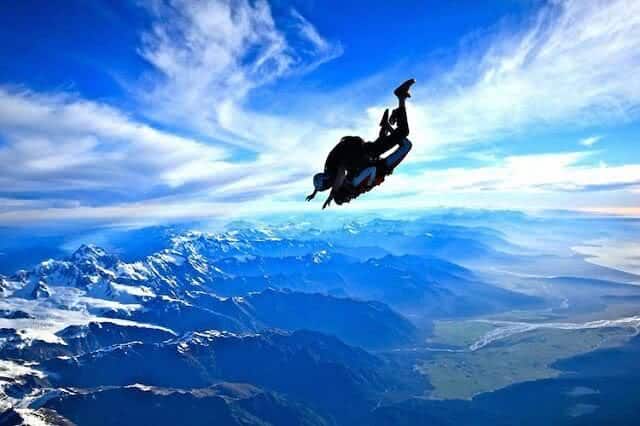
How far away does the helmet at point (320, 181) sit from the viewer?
9.09 meters

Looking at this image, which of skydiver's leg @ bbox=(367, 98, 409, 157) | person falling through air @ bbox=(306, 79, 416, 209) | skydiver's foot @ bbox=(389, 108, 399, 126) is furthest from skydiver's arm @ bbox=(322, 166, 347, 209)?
skydiver's foot @ bbox=(389, 108, 399, 126)

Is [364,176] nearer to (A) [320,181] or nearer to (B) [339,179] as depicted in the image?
(B) [339,179]

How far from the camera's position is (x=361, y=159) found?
A: 9.07 metres

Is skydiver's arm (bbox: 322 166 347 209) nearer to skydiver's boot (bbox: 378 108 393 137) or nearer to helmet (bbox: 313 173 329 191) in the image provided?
helmet (bbox: 313 173 329 191)

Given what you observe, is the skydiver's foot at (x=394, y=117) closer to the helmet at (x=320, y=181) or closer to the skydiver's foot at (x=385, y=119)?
the skydiver's foot at (x=385, y=119)

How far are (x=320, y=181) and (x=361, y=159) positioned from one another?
39.8 inches

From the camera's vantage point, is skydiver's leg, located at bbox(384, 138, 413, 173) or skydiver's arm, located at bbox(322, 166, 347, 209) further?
skydiver's leg, located at bbox(384, 138, 413, 173)

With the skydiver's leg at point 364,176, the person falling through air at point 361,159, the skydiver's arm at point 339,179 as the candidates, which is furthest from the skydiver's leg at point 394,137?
the skydiver's arm at point 339,179

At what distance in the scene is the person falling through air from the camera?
8.87 m

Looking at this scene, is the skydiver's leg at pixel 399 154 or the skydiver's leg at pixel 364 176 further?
the skydiver's leg at pixel 399 154

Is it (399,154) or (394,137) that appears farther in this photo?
(399,154)

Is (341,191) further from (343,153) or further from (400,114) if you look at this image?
(400,114)

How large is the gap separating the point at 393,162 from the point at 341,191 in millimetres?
1351

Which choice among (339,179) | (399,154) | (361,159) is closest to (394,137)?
(399,154)
